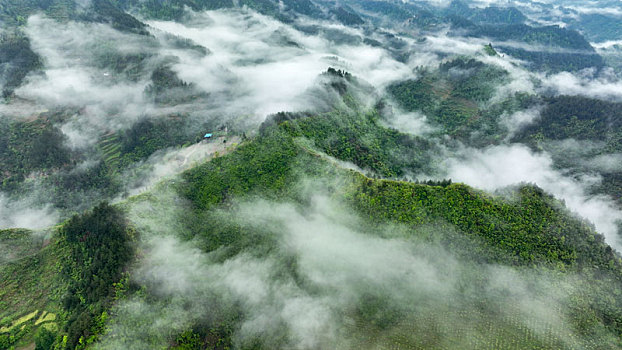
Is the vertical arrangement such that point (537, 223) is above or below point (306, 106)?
above

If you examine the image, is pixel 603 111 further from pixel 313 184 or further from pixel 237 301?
pixel 237 301

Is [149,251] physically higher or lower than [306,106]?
lower

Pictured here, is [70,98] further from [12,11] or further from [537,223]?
[537,223]

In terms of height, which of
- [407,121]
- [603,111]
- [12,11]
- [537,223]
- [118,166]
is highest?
[603,111]

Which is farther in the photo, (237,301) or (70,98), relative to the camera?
(70,98)

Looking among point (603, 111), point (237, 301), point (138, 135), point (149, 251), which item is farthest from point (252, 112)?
point (603, 111)

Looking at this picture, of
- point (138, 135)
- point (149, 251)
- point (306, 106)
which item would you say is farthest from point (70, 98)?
point (149, 251)

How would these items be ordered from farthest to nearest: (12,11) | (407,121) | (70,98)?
(12,11) → (407,121) → (70,98)

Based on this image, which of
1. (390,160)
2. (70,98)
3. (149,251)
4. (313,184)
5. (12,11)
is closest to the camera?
(149,251)

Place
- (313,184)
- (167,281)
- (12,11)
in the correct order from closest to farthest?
1. (167,281)
2. (313,184)
3. (12,11)
